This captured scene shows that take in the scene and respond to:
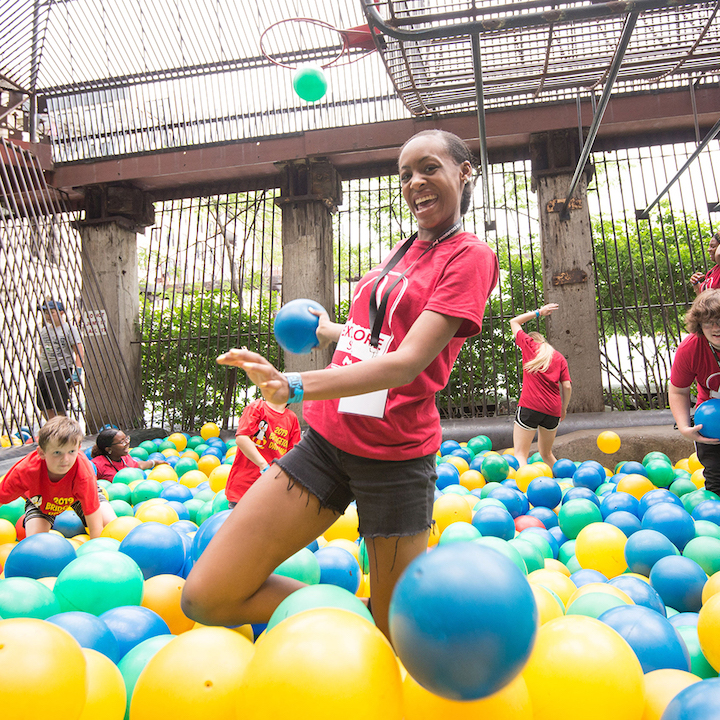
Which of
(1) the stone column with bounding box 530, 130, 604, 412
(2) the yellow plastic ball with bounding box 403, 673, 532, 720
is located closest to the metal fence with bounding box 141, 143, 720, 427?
(1) the stone column with bounding box 530, 130, 604, 412

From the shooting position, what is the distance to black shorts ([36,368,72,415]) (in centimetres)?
727

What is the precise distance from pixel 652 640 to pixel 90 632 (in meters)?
1.79

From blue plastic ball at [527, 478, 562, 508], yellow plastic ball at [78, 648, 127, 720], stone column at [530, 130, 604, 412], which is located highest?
stone column at [530, 130, 604, 412]

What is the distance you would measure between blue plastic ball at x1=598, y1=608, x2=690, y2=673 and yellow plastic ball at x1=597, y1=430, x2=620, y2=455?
4366mm

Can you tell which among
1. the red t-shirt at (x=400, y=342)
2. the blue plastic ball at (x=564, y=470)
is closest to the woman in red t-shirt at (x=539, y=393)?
the blue plastic ball at (x=564, y=470)

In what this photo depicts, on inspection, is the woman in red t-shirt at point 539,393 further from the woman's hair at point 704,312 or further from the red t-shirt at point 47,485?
the red t-shirt at point 47,485

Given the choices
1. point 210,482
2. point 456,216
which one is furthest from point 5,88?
point 456,216

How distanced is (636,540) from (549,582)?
0.64m

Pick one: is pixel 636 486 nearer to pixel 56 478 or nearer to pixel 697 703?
pixel 697 703

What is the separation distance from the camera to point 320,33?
25.2 ft

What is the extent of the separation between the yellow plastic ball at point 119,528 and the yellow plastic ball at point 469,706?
8.91ft

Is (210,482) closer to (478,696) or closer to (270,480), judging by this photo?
(270,480)

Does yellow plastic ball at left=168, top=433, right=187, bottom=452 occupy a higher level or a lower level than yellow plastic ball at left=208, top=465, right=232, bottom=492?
higher

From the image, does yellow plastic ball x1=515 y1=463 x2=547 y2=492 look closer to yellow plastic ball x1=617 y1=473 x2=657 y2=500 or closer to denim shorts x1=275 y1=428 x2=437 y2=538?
yellow plastic ball x1=617 y1=473 x2=657 y2=500
